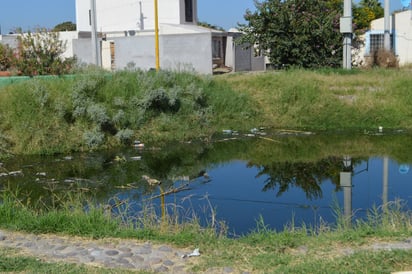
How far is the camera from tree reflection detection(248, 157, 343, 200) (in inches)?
461

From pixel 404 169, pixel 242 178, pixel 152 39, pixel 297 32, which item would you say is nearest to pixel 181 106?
pixel 242 178

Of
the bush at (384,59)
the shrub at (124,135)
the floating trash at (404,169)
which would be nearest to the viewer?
the floating trash at (404,169)

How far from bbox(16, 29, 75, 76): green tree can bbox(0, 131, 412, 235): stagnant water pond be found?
556 cm

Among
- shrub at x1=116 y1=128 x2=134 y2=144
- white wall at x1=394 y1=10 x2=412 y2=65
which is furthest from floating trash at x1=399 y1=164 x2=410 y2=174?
white wall at x1=394 y1=10 x2=412 y2=65

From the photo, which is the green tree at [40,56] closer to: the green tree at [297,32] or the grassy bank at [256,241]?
the green tree at [297,32]

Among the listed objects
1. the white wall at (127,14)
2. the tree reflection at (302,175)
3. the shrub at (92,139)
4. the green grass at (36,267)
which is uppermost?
the white wall at (127,14)

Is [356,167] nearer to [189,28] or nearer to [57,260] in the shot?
[57,260]

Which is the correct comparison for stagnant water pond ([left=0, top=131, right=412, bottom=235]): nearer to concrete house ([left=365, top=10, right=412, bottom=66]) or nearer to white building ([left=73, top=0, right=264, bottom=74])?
white building ([left=73, top=0, right=264, bottom=74])

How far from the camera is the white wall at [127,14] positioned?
43250 mm

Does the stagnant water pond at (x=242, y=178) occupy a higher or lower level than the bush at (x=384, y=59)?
lower

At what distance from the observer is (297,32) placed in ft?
83.1

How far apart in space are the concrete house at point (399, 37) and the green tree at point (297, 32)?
342 inches

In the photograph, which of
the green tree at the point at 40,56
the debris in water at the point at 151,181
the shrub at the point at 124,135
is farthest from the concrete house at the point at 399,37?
the debris in water at the point at 151,181

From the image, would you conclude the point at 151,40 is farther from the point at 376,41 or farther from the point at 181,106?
the point at 181,106
